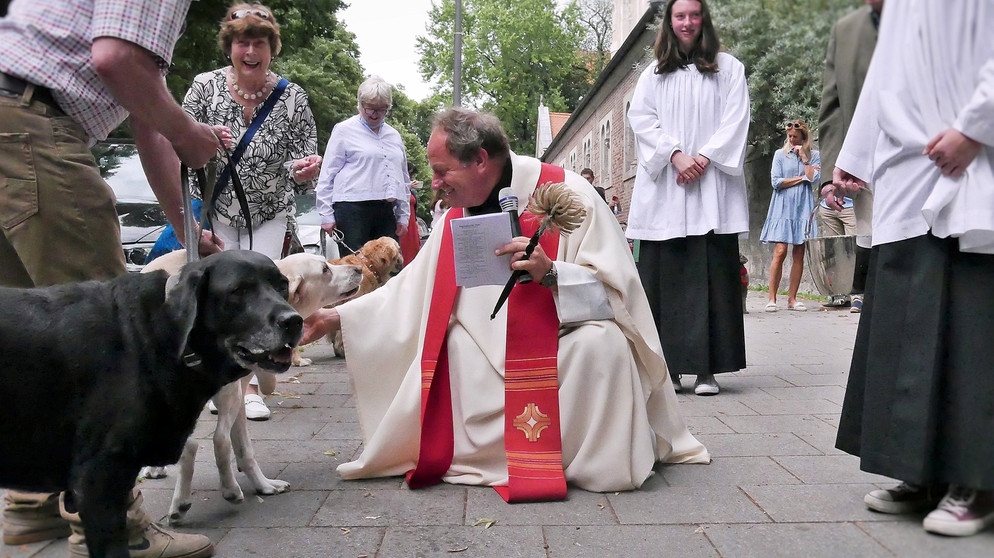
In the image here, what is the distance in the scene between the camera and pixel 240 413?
3.60 m

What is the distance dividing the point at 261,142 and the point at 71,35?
8.21 ft

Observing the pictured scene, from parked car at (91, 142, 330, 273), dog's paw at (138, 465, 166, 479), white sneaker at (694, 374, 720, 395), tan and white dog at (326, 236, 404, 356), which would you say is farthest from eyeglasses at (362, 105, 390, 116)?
dog's paw at (138, 465, 166, 479)

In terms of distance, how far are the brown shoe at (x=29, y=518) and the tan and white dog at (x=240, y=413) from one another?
0.41 metres

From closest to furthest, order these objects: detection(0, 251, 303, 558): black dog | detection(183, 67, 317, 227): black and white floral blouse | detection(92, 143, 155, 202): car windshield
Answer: detection(0, 251, 303, 558): black dog < detection(183, 67, 317, 227): black and white floral blouse < detection(92, 143, 155, 202): car windshield

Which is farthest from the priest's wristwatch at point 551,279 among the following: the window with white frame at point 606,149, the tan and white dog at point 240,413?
the window with white frame at point 606,149

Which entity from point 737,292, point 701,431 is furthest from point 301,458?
point 737,292

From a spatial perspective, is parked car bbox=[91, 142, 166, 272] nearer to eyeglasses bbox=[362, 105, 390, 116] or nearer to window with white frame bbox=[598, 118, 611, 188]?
eyeglasses bbox=[362, 105, 390, 116]

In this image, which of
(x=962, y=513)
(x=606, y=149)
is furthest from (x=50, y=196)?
(x=606, y=149)

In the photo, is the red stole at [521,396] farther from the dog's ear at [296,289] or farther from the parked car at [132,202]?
the parked car at [132,202]

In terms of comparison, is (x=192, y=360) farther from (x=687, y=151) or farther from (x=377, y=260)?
(x=377, y=260)

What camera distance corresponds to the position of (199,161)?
9.04ft

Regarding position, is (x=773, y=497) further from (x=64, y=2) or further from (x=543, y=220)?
(x=64, y=2)

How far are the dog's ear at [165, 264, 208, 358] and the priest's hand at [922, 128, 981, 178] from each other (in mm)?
1972

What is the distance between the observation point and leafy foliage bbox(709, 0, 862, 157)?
1.26 metres
